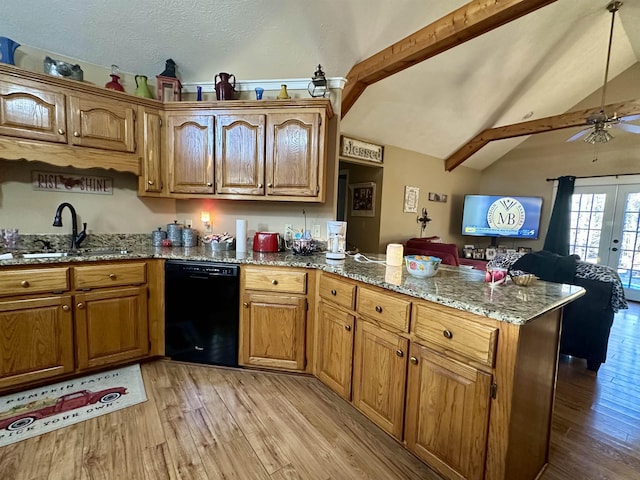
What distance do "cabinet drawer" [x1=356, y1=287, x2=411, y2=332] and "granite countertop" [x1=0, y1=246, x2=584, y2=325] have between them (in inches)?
2.6

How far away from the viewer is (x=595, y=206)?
5691 mm

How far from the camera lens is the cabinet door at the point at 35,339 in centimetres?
191

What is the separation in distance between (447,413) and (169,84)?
3.24 metres

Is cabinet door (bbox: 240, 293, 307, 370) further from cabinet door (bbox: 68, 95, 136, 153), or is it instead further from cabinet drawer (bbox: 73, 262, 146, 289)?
cabinet door (bbox: 68, 95, 136, 153)

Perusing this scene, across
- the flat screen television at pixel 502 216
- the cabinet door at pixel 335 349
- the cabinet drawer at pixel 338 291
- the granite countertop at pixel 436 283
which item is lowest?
the cabinet door at pixel 335 349

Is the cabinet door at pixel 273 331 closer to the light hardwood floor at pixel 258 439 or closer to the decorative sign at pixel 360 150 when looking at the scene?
the light hardwood floor at pixel 258 439

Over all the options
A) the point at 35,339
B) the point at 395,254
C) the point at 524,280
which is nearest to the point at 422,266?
the point at 395,254

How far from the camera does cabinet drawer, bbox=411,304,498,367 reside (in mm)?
1192

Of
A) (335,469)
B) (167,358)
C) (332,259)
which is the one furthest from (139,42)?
(335,469)

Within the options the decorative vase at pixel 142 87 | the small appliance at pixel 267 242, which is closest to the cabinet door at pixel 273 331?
the small appliance at pixel 267 242

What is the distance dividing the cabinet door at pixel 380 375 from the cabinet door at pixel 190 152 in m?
1.85

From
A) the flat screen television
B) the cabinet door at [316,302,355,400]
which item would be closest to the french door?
the flat screen television

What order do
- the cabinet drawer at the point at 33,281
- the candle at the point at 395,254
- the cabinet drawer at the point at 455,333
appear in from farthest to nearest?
the candle at the point at 395,254
the cabinet drawer at the point at 33,281
the cabinet drawer at the point at 455,333

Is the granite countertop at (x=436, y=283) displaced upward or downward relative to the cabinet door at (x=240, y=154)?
downward
